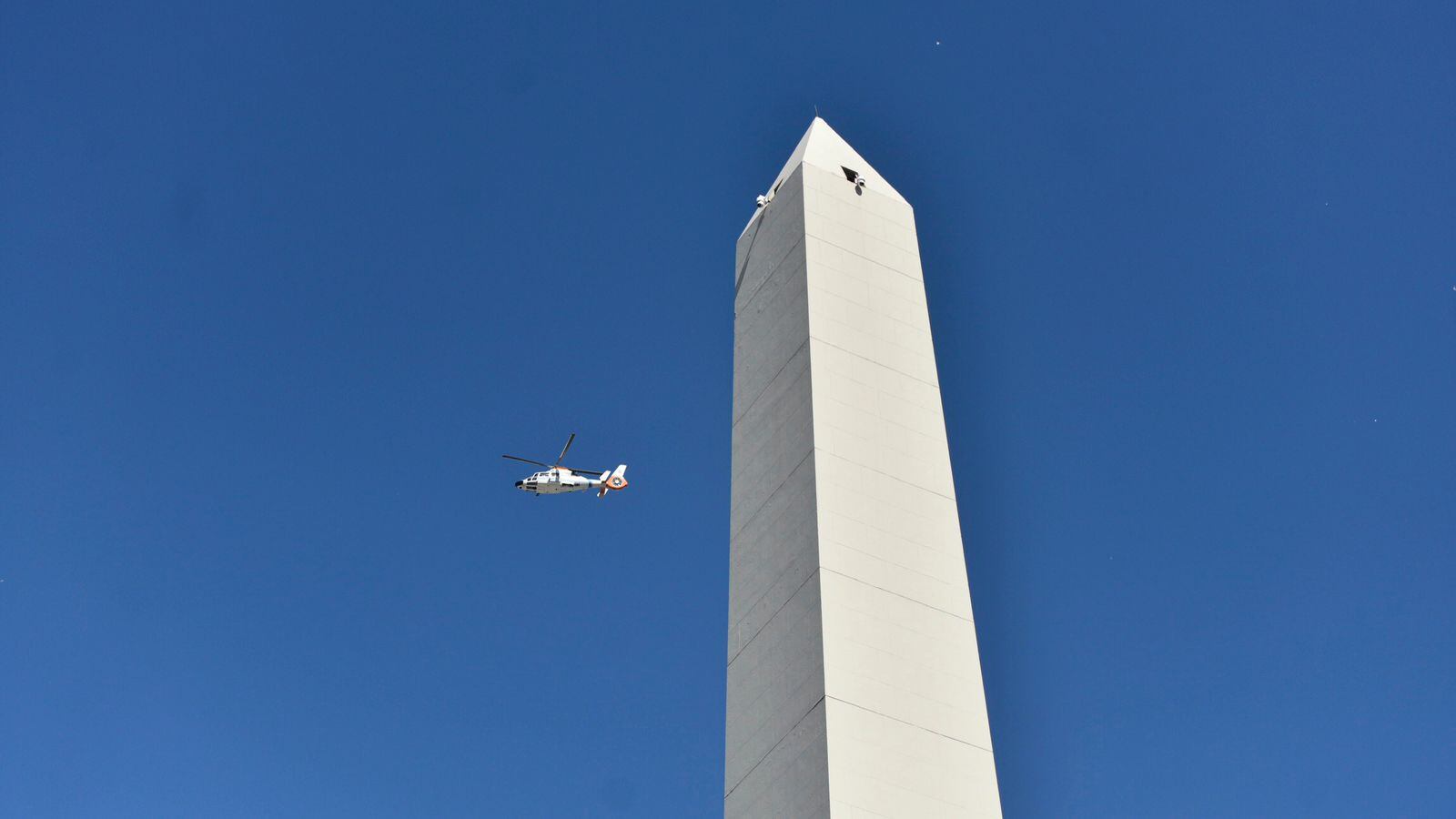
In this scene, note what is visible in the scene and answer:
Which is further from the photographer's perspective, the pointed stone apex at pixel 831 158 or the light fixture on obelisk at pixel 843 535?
the pointed stone apex at pixel 831 158

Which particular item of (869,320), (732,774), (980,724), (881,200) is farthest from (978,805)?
(881,200)

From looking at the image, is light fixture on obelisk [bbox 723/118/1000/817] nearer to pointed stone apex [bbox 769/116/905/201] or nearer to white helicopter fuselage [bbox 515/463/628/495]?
pointed stone apex [bbox 769/116/905/201]

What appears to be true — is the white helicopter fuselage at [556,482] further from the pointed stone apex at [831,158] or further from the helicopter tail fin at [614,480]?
the pointed stone apex at [831,158]

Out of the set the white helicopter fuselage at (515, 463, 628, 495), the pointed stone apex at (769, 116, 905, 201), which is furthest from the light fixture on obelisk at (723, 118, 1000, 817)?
the white helicopter fuselage at (515, 463, 628, 495)

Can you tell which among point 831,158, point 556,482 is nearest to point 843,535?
point 831,158

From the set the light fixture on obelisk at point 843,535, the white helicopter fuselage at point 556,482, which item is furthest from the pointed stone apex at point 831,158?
Result: the white helicopter fuselage at point 556,482

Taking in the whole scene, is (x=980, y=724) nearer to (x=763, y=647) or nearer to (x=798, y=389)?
(x=763, y=647)

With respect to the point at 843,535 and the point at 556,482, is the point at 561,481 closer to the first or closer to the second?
the point at 556,482
